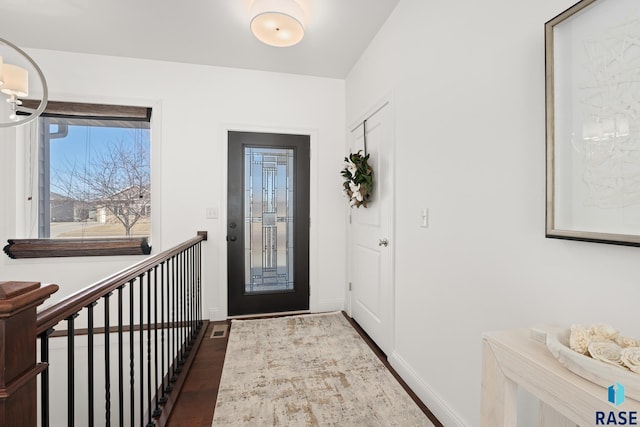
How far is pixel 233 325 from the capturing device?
286cm

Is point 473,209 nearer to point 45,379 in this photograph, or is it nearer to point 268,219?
point 45,379

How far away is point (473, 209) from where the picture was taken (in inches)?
53.9

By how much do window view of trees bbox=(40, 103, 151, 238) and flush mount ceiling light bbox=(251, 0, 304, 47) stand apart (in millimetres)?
1705

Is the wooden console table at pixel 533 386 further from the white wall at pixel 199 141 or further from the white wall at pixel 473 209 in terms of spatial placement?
the white wall at pixel 199 141

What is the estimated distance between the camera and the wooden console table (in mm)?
626

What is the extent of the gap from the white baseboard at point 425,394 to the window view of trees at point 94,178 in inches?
105

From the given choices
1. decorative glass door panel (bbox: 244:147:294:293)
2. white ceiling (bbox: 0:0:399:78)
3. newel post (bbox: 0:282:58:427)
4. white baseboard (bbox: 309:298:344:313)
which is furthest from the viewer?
white baseboard (bbox: 309:298:344:313)

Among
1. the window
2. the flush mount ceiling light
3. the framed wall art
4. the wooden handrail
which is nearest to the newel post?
the wooden handrail

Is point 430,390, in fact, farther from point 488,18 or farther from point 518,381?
point 488,18

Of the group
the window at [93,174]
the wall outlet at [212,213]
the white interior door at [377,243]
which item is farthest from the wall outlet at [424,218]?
the window at [93,174]

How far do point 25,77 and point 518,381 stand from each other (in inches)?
104

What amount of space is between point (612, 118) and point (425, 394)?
1.60 m

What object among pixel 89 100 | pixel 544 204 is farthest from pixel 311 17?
pixel 89 100

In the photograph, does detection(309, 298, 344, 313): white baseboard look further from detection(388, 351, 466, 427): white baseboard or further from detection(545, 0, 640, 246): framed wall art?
detection(545, 0, 640, 246): framed wall art
